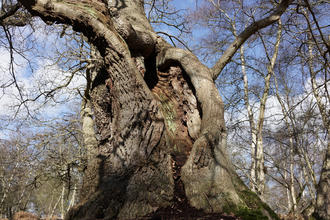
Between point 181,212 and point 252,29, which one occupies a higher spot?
point 252,29

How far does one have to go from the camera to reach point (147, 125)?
2.93 m

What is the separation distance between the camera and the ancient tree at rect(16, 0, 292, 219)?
8.61ft

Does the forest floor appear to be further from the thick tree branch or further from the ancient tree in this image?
the thick tree branch

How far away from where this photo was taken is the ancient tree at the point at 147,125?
262 cm

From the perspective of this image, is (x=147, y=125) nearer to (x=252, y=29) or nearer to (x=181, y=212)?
(x=181, y=212)

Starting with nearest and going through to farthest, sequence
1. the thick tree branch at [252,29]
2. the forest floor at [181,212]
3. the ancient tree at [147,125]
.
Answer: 1. the forest floor at [181,212]
2. the ancient tree at [147,125]
3. the thick tree branch at [252,29]

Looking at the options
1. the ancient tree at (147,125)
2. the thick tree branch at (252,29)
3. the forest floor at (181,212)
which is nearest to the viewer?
the forest floor at (181,212)

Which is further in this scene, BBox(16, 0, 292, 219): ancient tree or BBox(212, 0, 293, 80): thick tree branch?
BBox(212, 0, 293, 80): thick tree branch

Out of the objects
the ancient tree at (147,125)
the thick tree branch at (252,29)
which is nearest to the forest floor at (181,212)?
the ancient tree at (147,125)

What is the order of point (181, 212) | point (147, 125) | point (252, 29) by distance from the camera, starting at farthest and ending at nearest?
point (252, 29) < point (147, 125) < point (181, 212)

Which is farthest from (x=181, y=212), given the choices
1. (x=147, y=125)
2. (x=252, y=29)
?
(x=252, y=29)

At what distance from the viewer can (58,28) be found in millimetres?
6922

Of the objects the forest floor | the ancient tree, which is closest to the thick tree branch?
the ancient tree

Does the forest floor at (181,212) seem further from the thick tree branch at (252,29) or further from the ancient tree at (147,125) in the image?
the thick tree branch at (252,29)
